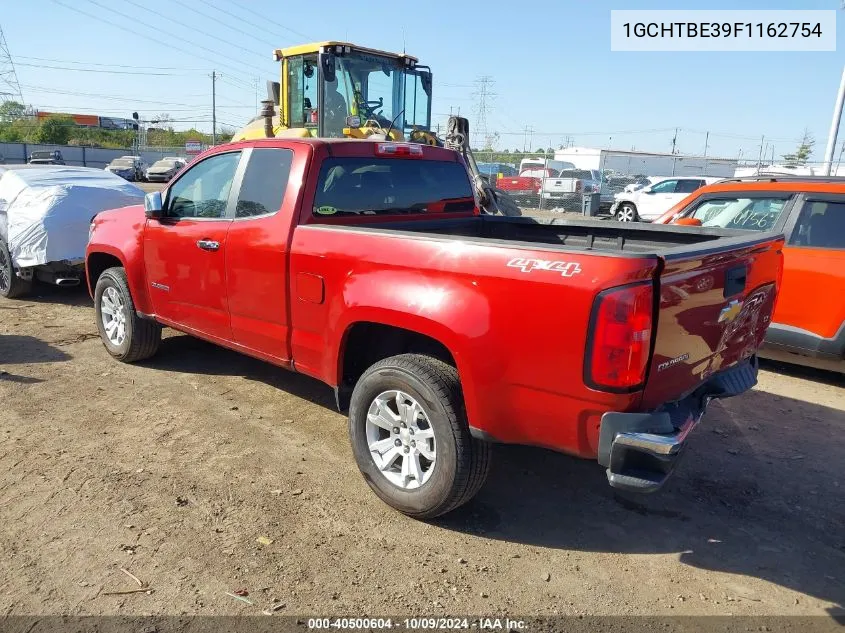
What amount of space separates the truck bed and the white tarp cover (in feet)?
16.6

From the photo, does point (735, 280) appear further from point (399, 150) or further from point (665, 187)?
point (665, 187)

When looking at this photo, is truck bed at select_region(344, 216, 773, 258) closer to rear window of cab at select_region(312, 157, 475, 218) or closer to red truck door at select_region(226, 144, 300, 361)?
rear window of cab at select_region(312, 157, 475, 218)

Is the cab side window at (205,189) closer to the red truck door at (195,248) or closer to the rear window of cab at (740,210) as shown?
the red truck door at (195,248)

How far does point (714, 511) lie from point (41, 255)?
7.34 m

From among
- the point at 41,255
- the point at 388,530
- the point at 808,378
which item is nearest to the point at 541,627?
the point at 388,530

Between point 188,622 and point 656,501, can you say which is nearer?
point 188,622

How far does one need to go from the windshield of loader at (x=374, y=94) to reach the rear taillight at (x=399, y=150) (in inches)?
297

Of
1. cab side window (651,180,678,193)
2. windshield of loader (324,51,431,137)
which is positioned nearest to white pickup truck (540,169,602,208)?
cab side window (651,180,678,193)

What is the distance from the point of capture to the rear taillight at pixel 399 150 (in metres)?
4.31

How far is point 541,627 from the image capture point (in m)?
2.61

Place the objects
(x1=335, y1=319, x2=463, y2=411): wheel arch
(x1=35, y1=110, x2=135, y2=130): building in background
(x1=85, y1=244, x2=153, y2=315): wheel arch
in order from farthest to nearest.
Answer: (x1=35, y1=110, x2=135, y2=130): building in background
(x1=85, y1=244, x2=153, y2=315): wheel arch
(x1=335, y1=319, x2=463, y2=411): wheel arch

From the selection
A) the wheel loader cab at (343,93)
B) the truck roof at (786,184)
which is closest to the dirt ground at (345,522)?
the truck roof at (786,184)

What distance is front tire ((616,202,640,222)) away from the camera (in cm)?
1991

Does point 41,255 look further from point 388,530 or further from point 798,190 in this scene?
point 798,190
